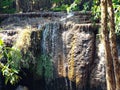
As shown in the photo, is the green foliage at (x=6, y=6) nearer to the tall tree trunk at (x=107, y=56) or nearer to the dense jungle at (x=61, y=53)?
the dense jungle at (x=61, y=53)

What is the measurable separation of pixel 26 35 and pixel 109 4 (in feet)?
18.4

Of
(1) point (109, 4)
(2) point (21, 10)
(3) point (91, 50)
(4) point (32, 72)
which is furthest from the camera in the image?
(2) point (21, 10)

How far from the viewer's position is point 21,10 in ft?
61.9

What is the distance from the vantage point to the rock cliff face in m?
13.3

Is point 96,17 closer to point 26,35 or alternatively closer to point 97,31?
point 97,31

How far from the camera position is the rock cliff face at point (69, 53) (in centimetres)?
1330

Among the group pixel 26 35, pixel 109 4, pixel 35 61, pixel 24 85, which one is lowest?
pixel 24 85

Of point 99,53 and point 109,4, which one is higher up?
point 109,4

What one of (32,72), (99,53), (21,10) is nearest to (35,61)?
(32,72)

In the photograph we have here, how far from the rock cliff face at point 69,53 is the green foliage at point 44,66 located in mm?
35

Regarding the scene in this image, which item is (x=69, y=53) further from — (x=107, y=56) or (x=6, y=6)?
(x=6, y=6)

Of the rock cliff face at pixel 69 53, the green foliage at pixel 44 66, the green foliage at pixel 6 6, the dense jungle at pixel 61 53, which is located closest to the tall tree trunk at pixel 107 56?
the dense jungle at pixel 61 53

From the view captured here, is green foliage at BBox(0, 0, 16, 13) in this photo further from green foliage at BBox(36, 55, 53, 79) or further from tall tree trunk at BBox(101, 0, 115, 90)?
tall tree trunk at BBox(101, 0, 115, 90)

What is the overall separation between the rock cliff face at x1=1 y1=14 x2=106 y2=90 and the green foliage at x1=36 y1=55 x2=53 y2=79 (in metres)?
0.03
